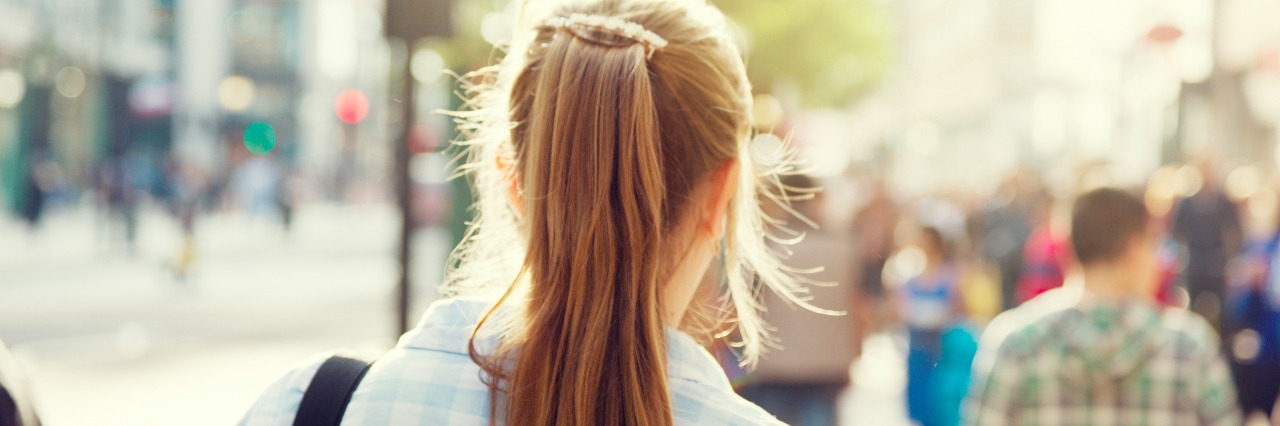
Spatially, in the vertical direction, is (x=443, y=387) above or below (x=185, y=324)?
above

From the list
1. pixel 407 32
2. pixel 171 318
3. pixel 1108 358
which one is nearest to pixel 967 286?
pixel 407 32

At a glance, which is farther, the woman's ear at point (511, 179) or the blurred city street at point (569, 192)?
the blurred city street at point (569, 192)

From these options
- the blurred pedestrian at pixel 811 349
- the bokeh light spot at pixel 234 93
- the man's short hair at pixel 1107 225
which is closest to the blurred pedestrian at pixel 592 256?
the man's short hair at pixel 1107 225

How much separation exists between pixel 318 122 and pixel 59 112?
2157 centimetres

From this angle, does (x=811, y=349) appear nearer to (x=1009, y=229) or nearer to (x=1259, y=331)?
(x=1259, y=331)

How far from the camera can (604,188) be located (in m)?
1.29

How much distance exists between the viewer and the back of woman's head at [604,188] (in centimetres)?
127

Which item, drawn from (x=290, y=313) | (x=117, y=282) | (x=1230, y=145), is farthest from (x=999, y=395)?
(x=1230, y=145)

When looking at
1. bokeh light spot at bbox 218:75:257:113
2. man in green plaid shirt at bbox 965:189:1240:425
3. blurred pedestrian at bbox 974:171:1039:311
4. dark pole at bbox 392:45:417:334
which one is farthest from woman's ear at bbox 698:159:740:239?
bokeh light spot at bbox 218:75:257:113

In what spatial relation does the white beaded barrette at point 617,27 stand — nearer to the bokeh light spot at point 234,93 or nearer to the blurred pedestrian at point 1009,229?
the blurred pedestrian at point 1009,229

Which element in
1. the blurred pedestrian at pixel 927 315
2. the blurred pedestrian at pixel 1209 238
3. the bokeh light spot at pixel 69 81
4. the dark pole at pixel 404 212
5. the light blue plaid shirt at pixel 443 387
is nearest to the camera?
the light blue plaid shirt at pixel 443 387

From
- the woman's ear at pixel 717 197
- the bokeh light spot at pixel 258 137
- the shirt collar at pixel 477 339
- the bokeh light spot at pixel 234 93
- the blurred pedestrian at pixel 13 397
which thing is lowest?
the bokeh light spot at pixel 258 137

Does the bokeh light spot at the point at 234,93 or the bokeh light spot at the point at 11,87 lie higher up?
the bokeh light spot at the point at 11,87

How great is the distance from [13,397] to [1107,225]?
8.74 ft
